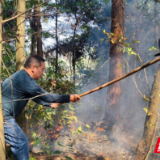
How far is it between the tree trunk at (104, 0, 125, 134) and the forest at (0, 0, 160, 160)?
0.12ft

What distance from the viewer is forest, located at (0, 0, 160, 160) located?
157 inches

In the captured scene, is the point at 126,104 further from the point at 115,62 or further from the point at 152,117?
the point at 152,117

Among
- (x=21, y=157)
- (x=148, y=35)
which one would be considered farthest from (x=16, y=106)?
(x=148, y=35)

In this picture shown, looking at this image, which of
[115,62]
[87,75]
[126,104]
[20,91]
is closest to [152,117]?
[20,91]

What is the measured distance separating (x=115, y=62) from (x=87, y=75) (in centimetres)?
281

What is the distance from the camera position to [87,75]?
988 cm

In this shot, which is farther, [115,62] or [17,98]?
[115,62]

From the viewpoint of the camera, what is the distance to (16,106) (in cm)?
271

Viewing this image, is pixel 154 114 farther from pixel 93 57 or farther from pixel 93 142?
pixel 93 57

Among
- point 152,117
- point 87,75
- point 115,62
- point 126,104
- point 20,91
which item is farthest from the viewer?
point 126,104

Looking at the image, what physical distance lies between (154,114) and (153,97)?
401 mm

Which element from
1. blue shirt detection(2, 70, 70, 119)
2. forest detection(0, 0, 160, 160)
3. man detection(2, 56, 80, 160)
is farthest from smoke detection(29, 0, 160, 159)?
blue shirt detection(2, 70, 70, 119)

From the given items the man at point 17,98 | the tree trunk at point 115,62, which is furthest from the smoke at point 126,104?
the man at point 17,98

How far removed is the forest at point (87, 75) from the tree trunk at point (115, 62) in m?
0.04
